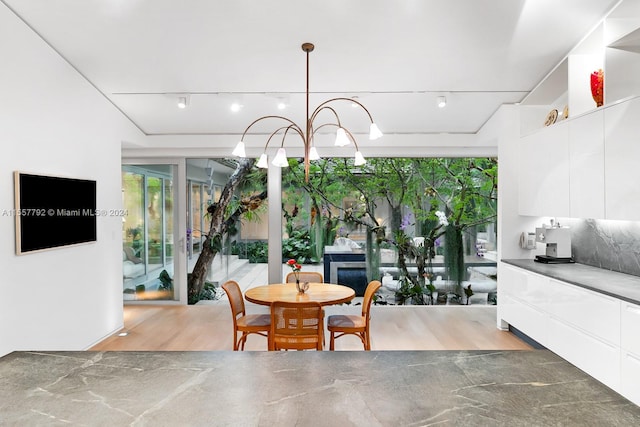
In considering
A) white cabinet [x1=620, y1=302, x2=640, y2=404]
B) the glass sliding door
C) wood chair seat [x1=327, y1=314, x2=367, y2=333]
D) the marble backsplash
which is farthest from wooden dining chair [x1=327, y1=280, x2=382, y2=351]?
the glass sliding door

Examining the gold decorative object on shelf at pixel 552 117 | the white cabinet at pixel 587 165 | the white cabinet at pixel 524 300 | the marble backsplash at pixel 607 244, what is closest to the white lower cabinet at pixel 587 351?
the white cabinet at pixel 524 300

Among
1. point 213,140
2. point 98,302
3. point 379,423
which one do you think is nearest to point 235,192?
point 213,140

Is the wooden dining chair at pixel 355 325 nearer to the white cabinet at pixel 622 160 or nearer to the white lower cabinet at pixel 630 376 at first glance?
the white lower cabinet at pixel 630 376

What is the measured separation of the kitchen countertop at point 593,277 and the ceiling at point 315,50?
5.71 feet

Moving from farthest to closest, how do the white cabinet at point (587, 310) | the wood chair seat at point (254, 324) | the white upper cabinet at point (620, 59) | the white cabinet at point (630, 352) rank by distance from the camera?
the wood chair seat at point (254, 324), the white upper cabinet at point (620, 59), the white cabinet at point (587, 310), the white cabinet at point (630, 352)

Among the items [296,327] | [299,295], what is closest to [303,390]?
[296,327]

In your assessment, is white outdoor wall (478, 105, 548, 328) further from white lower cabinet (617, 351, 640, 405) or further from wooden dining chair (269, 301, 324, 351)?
wooden dining chair (269, 301, 324, 351)

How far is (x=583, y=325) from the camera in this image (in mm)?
3012

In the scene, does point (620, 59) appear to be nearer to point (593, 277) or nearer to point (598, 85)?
point (598, 85)

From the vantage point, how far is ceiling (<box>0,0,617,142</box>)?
2908mm

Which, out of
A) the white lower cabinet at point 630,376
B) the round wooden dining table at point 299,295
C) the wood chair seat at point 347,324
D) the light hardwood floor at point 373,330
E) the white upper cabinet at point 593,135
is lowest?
the light hardwood floor at point 373,330

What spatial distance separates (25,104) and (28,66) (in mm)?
286

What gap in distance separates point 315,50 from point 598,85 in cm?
232

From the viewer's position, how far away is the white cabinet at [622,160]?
9.31 ft
